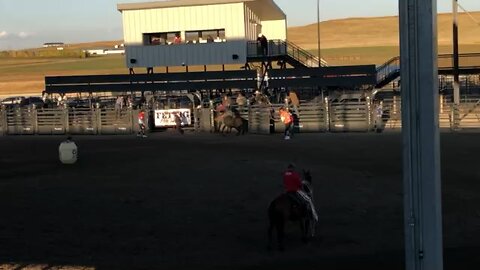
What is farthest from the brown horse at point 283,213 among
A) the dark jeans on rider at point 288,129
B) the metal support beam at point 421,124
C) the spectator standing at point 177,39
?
the spectator standing at point 177,39

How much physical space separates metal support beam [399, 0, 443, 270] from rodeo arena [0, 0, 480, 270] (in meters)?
0.01

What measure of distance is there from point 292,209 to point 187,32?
99.9ft

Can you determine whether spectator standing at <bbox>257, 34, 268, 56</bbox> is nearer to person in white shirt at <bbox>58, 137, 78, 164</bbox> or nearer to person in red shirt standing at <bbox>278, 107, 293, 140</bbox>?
person in red shirt standing at <bbox>278, 107, 293, 140</bbox>

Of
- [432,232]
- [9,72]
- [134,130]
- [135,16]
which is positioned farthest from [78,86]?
[9,72]

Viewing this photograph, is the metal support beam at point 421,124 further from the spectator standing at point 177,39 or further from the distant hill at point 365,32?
the distant hill at point 365,32

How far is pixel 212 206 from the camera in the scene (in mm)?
14742

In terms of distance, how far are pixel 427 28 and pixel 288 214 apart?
725 centimetres

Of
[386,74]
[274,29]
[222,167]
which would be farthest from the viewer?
[274,29]

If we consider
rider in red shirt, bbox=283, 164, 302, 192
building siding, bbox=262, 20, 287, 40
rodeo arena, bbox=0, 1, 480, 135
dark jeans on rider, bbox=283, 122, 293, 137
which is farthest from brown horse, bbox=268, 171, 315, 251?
building siding, bbox=262, 20, 287, 40

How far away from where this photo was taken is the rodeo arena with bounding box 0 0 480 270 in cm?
1065

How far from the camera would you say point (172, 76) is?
39.0 meters

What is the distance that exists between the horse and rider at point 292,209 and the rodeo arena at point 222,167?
7 centimetres

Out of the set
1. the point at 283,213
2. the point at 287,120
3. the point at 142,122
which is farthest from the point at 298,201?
the point at 142,122

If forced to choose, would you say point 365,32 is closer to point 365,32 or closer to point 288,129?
point 365,32
